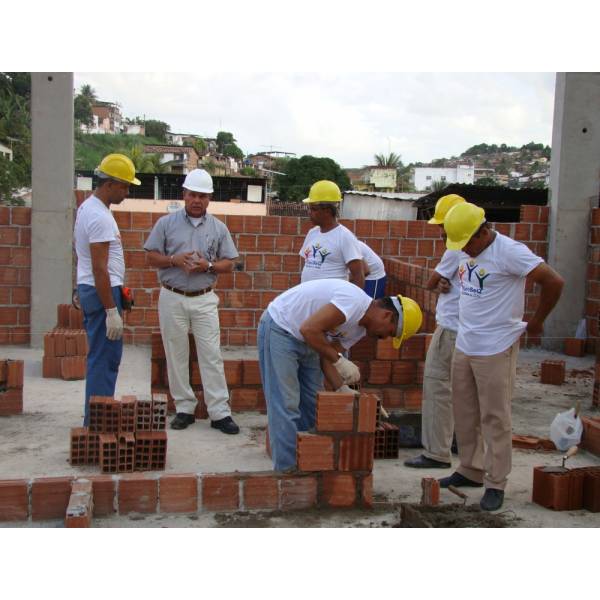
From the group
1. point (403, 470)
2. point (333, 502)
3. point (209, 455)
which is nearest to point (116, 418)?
point (209, 455)

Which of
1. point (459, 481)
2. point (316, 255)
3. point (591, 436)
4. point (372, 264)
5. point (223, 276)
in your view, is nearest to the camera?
point (459, 481)

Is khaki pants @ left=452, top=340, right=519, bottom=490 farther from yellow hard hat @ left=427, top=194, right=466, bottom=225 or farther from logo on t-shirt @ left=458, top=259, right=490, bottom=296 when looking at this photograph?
yellow hard hat @ left=427, top=194, right=466, bottom=225

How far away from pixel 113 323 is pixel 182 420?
1.15 meters

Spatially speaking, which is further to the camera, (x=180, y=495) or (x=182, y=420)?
(x=182, y=420)

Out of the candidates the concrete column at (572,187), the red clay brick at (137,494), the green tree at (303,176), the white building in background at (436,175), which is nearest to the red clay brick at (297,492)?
the red clay brick at (137,494)

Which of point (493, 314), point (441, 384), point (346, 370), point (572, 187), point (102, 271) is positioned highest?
point (572, 187)

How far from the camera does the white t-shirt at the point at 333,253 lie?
5.87 m

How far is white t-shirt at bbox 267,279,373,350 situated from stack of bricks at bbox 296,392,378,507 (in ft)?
1.15

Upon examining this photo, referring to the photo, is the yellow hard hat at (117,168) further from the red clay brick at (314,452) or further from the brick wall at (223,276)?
the brick wall at (223,276)

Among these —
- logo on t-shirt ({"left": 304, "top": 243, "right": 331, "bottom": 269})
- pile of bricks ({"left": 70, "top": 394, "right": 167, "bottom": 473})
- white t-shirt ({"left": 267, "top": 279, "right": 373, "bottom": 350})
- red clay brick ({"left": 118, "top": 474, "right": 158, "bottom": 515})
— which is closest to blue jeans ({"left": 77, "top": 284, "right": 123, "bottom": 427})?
pile of bricks ({"left": 70, "top": 394, "right": 167, "bottom": 473})

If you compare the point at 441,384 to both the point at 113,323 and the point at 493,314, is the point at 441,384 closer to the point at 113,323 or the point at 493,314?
the point at 493,314

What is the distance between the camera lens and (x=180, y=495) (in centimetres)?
412

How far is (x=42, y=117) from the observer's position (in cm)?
867

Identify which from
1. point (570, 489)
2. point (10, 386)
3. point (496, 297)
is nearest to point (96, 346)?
point (10, 386)
